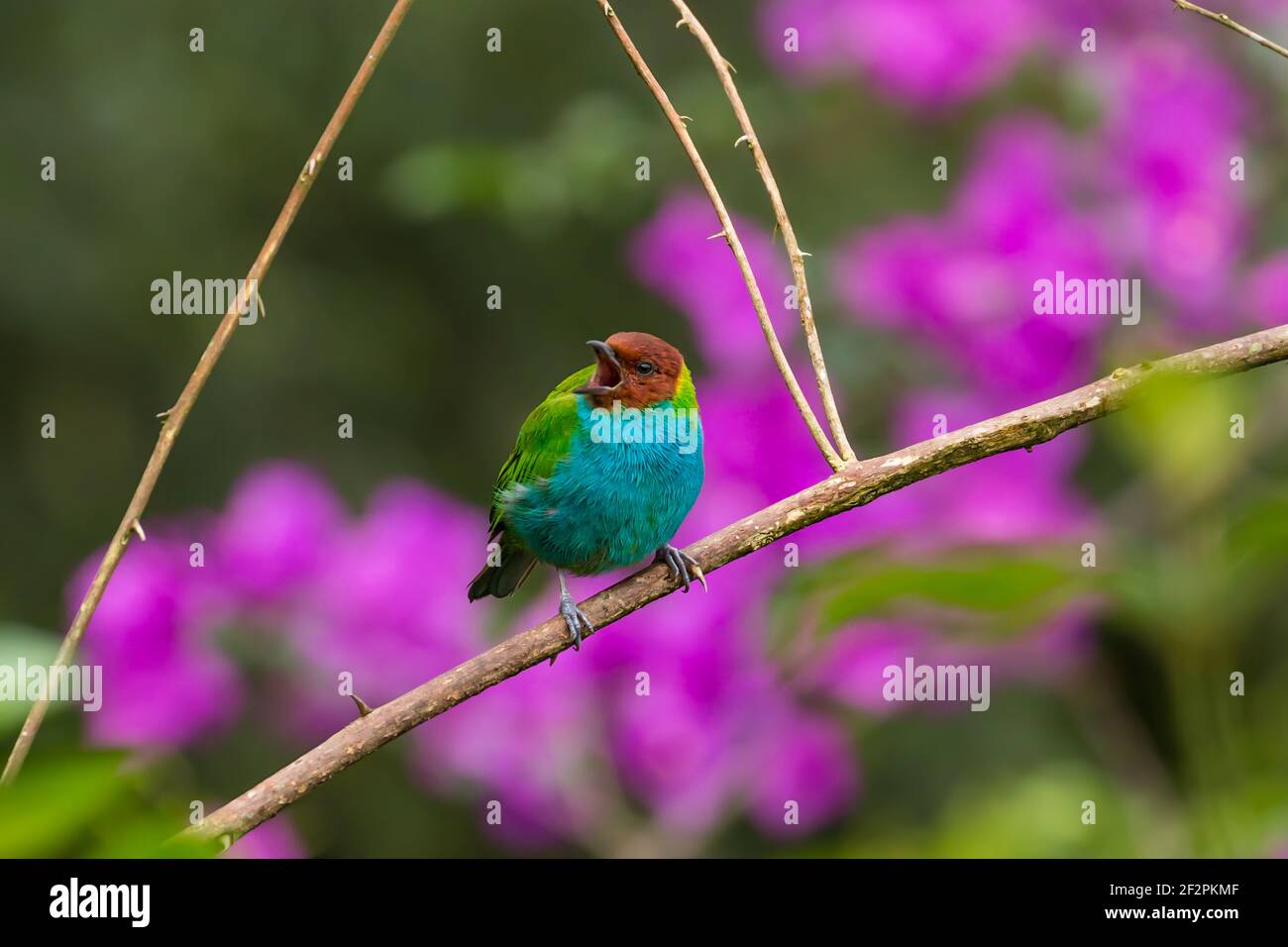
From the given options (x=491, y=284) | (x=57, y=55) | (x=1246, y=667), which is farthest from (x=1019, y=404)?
(x=57, y=55)

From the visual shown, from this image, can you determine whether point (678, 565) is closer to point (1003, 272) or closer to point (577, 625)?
point (577, 625)

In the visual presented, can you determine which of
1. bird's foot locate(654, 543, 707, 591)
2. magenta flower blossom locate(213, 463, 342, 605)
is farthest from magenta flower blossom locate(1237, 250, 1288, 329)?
magenta flower blossom locate(213, 463, 342, 605)

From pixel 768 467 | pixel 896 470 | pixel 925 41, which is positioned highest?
pixel 925 41

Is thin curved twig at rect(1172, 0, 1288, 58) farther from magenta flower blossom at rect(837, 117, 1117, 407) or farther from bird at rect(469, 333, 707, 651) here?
magenta flower blossom at rect(837, 117, 1117, 407)

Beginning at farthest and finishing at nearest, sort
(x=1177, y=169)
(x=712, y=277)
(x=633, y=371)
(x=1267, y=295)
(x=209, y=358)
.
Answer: (x=712, y=277)
(x=1177, y=169)
(x=1267, y=295)
(x=633, y=371)
(x=209, y=358)

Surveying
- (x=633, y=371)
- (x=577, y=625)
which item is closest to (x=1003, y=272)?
(x=633, y=371)

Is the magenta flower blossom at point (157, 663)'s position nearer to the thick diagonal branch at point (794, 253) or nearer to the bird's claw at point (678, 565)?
the bird's claw at point (678, 565)

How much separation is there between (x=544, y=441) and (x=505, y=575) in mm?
316

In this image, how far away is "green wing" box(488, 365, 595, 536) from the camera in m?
2.61

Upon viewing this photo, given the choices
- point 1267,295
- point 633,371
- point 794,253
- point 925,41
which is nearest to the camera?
point 794,253

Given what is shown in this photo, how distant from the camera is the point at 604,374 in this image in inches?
99.8

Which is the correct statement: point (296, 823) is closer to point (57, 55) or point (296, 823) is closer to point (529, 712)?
point (529, 712)

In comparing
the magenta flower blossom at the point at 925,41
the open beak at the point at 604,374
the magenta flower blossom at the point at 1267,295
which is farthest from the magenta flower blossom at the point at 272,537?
the magenta flower blossom at the point at 1267,295

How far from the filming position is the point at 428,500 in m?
3.27
